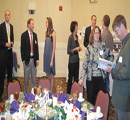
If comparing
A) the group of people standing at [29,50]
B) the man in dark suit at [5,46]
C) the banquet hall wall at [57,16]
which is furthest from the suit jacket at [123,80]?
the banquet hall wall at [57,16]

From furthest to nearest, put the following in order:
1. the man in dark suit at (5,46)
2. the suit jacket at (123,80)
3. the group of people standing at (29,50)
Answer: the man in dark suit at (5,46), the group of people standing at (29,50), the suit jacket at (123,80)

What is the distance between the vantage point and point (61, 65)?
721 centimetres

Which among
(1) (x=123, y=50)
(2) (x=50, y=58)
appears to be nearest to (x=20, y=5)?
(2) (x=50, y=58)

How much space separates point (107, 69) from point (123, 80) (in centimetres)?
37

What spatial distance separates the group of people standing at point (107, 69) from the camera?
2.23 meters

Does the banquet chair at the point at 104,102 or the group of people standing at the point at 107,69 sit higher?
the group of people standing at the point at 107,69

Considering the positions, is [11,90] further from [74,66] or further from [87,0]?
[87,0]

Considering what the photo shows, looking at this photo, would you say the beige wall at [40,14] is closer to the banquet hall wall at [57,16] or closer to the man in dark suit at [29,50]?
the banquet hall wall at [57,16]

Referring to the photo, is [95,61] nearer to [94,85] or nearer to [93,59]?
[93,59]

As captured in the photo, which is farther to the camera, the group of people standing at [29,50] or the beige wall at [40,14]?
the beige wall at [40,14]

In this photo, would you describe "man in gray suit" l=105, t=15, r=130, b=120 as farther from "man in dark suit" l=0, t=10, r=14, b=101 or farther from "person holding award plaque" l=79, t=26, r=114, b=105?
"man in dark suit" l=0, t=10, r=14, b=101

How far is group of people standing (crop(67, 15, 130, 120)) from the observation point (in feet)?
7.31

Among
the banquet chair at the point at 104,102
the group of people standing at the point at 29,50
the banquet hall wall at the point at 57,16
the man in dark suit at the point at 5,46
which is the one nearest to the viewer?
the banquet chair at the point at 104,102

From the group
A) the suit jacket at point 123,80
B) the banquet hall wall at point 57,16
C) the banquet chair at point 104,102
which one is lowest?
the banquet chair at point 104,102
